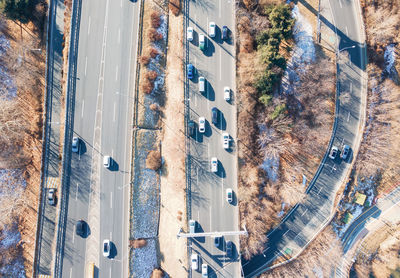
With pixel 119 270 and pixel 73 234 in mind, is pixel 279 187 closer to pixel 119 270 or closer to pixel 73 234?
pixel 119 270

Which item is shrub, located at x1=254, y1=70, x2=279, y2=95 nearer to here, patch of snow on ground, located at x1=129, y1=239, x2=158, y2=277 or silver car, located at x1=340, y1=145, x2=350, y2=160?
silver car, located at x1=340, y1=145, x2=350, y2=160

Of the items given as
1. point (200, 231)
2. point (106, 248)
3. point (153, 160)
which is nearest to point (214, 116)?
point (153, 160)

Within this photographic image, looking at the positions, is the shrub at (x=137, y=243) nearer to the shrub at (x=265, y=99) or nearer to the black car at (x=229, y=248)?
the black car at (x=229, y=248)

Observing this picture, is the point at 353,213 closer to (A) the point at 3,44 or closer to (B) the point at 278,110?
(B) the point at 278,110

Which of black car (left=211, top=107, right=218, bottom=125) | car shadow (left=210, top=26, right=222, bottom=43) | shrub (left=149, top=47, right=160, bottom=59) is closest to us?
black car (left=211, top=107, right=218, bottom=125)

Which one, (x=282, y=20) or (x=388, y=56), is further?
(x=388, y=56)

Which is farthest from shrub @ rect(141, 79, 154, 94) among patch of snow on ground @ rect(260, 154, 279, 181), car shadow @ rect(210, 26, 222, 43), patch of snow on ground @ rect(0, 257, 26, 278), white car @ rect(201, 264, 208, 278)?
patch of snow on ground @ rect(0, 257, 26, 278)

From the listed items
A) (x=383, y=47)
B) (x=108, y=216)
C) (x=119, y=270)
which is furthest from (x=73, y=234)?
(x=383, y=47)
